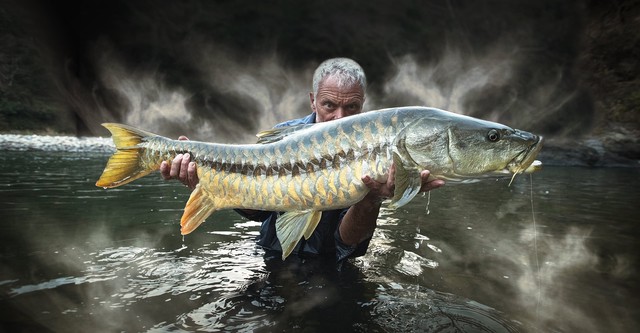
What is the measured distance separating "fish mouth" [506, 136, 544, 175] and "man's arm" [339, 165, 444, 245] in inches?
15.6

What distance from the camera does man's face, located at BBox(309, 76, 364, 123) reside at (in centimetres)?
384

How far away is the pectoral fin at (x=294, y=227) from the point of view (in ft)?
9.23

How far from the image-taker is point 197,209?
3.14 metres

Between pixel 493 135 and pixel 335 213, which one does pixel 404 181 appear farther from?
pixel 335 213

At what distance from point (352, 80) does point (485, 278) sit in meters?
2.04

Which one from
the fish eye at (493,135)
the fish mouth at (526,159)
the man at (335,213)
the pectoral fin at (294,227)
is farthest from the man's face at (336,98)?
the fish mouth at (526,159)

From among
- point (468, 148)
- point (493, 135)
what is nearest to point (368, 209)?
point (468, 148)

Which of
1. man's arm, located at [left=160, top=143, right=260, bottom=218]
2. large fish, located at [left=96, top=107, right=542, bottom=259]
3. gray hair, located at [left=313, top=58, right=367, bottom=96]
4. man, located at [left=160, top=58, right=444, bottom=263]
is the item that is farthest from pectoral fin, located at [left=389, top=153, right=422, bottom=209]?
gray hair, located at [left=313, top=58, right=367, bottom=96]

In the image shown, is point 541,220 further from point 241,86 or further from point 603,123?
point 241,86

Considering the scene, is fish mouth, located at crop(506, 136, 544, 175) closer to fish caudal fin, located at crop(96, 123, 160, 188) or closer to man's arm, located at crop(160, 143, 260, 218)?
man's arm, located at crop(160, 143, 260, 218)

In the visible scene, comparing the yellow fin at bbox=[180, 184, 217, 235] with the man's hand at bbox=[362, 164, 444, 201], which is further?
the yellow fin at bbox=[180, 184, 217, 235]

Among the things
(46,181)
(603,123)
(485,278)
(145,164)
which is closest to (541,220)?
(485,278)

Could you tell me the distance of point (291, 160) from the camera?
276cm

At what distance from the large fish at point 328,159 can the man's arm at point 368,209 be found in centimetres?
4
